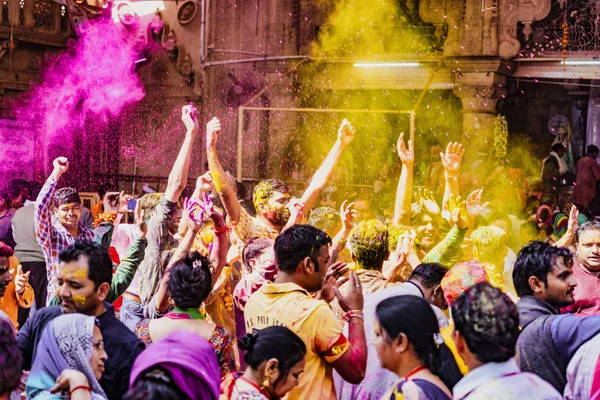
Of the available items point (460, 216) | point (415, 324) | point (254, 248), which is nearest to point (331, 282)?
point (415, 324)

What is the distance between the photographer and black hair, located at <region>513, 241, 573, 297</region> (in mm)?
3926

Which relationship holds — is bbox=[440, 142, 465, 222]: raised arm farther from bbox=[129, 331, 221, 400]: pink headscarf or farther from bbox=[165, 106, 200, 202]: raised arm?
bbox=[129, 331, 221, 400]: pink headscarf

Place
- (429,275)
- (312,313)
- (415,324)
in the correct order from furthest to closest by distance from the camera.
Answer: (429,275)
(312,313)
(415,324)

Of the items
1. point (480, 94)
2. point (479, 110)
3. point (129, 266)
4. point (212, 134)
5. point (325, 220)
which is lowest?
point (129, 266)

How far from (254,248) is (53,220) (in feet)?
5.11

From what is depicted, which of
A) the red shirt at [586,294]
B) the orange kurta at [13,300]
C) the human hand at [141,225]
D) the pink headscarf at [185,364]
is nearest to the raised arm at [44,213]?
the orange kurta at [13,300]

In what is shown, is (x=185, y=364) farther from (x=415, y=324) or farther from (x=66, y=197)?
(x=66, y=197)

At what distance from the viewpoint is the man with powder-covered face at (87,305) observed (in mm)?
3340

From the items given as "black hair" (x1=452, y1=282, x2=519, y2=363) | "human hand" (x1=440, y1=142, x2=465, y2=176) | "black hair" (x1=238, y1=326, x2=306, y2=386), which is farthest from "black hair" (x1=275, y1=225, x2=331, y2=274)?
"human hand" (x1=440, y1=142, x2=465, y2=176)

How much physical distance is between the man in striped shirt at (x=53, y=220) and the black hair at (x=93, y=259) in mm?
1528

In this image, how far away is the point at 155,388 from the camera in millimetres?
2771

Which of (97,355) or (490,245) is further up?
(490,245)

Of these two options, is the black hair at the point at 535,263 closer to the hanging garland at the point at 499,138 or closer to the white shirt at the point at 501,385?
the white shirt at the point at 501,385

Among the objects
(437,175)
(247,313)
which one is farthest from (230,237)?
(437,175)
